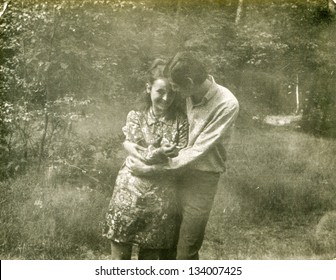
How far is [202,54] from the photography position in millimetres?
2412

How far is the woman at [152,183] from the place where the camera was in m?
2.27

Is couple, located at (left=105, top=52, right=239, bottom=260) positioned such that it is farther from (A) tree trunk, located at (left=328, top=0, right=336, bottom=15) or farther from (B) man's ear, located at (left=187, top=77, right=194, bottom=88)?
(A) tree trunk, located at (left=328, top=0, right=336, bottom=15)

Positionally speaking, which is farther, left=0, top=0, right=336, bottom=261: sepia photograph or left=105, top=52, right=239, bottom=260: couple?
left=0, top=0, right=336, bottom=261: sepia photograph

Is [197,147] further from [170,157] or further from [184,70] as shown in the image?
[184,70]

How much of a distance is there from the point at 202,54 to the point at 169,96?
331 millimetres

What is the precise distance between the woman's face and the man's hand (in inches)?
10.8

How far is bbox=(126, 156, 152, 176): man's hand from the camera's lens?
7.42 feet

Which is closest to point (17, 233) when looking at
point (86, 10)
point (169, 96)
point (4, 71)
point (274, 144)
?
point (4, 71)

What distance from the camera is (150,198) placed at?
227 centimetres

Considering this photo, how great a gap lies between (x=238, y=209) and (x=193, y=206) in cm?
29

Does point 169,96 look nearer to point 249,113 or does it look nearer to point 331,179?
point 249,113

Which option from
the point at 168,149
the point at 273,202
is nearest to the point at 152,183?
the point at 168,149

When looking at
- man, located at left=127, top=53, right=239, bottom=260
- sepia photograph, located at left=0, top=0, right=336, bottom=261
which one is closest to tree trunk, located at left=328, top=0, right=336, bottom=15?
sepia photograph, located at left=0, top=0, right=336, bottom=261

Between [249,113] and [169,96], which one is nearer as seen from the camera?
[169,96]
